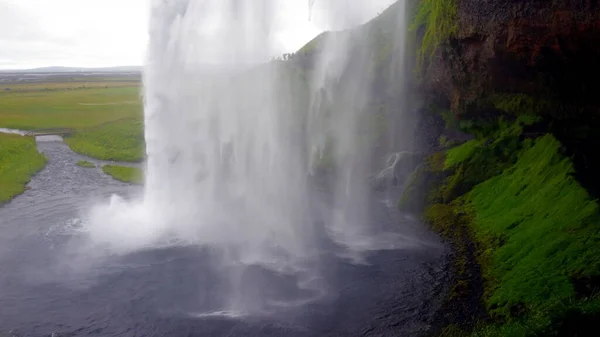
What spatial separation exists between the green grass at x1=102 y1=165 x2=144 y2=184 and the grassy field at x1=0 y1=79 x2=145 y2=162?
4469mm

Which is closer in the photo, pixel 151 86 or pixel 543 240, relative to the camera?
pixel 543 240

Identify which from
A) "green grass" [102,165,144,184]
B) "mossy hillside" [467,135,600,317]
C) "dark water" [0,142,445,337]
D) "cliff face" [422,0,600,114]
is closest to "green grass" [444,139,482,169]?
"cliff face" [422,0,600,114]

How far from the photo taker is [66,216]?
32031 mm

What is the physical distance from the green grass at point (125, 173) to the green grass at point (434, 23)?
2523 cm

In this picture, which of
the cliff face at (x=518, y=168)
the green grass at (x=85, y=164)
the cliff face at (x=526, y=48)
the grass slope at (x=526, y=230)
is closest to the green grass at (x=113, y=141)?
the green grass at (x=85, y=164)

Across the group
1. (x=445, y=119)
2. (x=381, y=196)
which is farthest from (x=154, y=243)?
(x=445, y=119)

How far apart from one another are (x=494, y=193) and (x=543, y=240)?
8.08 meters

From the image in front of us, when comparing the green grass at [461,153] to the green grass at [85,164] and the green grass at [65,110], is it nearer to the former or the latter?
the green grass at [85,164]

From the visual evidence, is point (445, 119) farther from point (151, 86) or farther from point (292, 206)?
point (151, 86)

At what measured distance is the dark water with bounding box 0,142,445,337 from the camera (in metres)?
18.8

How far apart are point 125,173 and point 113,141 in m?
15.3

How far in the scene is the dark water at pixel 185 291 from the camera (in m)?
18.8

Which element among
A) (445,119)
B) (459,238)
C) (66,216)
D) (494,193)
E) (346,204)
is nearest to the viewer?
(459,238)

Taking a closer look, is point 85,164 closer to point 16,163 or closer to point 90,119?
point 16,163
